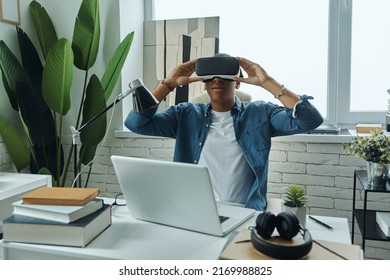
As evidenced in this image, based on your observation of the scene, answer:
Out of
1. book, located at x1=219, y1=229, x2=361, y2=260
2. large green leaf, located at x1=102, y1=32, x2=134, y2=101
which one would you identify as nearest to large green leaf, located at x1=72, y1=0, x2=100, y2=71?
large green leaf, located at x1=102, y1=32, x2=134, y2=101

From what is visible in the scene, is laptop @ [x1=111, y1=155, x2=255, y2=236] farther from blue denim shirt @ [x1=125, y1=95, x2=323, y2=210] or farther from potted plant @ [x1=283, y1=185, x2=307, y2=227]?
blue denim shirt @ [x1=125, y1=95, x2=323, y2=210]

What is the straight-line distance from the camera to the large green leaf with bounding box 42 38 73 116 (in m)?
2.17

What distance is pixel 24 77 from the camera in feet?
7.57

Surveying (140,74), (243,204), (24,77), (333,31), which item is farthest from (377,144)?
(24,77)

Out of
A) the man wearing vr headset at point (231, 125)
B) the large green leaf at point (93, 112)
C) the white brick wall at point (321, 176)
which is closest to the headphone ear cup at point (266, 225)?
the man wearing vr headset at point (231, 125)

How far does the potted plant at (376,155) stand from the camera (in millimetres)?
1717

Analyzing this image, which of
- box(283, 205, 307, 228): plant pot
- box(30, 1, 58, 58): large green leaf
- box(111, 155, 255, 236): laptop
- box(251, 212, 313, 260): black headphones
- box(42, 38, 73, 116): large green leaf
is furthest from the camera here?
box(30, 1, 58, 58): large green leaf

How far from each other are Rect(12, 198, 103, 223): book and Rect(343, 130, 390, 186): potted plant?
1.24 m

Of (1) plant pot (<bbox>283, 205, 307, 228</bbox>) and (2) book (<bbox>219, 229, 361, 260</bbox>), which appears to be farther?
(1) plant pot (<bbox>283, 205, 307, 228</bbox>)

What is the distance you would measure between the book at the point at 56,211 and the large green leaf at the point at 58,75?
4.05ft

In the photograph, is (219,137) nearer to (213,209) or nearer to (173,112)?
(173,112)

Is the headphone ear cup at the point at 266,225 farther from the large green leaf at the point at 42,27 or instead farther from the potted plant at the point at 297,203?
the large green leaf at the point at 42,27

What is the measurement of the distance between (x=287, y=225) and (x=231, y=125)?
96 cm
